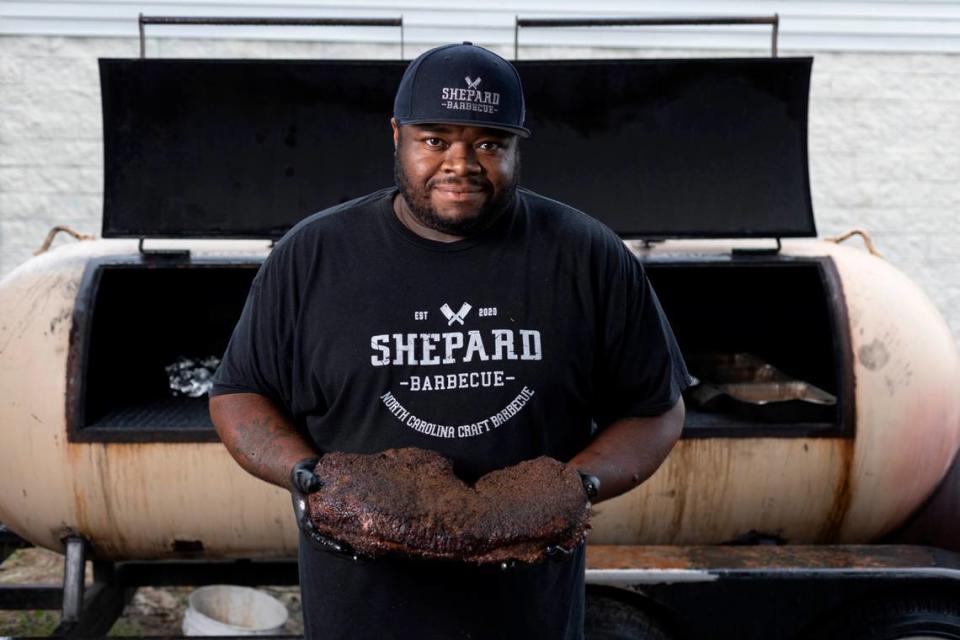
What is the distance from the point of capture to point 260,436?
1683 millimetres

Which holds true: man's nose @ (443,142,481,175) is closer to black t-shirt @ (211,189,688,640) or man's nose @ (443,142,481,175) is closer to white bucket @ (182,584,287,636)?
black t-shirt @ (211,189,688,640)

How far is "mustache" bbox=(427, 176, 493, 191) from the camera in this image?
1619mm

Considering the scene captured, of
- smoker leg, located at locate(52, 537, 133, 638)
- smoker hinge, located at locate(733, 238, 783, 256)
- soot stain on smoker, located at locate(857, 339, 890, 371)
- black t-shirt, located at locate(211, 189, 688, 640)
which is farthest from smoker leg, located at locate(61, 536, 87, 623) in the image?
soot stain on smoker, located at locate(857, 339, 890, 371)

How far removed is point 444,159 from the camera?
162cm

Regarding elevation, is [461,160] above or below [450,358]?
above

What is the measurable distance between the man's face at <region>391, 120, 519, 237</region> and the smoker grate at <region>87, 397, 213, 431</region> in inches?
59.9

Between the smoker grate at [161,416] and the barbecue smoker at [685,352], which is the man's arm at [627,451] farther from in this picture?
the smoker grate at [161,416]

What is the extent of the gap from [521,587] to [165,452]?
5.23ft

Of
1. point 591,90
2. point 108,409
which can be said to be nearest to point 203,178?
point 108,409

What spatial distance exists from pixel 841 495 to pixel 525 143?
1609 millimetres

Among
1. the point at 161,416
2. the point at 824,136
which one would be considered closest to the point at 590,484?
the point at 161,416

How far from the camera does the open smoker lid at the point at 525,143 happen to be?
323 centimetres

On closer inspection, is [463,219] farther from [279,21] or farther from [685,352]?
[685,352]

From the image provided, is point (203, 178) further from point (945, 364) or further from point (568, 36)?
point (568, 36)
